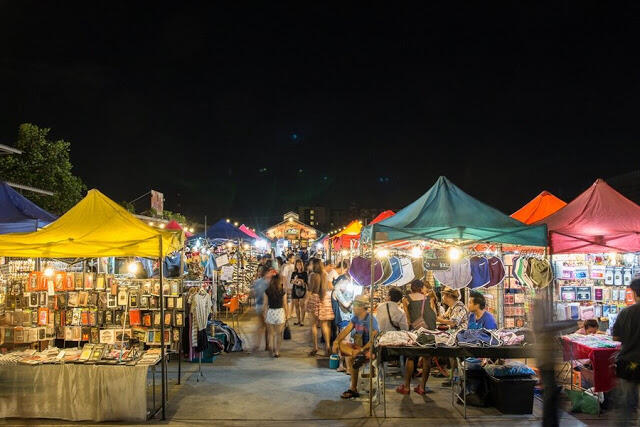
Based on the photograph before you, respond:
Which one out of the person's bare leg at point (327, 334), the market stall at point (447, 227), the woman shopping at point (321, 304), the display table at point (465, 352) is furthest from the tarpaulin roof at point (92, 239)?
the person's bare leg at point (327, 334)

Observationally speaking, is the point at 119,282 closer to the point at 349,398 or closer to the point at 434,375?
the point at 349,398

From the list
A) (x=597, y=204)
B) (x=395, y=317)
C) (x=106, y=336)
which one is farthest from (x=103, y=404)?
(x=597, y=204)

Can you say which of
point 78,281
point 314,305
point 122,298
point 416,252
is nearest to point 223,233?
point 314,305

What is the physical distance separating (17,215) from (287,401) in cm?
685

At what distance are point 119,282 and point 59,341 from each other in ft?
4.85

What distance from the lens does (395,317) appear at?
7488mm

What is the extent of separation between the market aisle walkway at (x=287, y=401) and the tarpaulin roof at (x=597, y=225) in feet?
8.41

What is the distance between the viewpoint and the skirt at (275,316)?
10102mm

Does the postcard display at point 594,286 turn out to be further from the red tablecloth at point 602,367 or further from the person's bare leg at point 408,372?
the person's bare leg at point 408,372

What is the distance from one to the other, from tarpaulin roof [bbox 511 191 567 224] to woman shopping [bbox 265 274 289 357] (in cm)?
584

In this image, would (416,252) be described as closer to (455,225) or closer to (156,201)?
(455,225)

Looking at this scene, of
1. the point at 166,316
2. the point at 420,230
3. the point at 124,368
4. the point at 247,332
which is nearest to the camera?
the point at 124,368

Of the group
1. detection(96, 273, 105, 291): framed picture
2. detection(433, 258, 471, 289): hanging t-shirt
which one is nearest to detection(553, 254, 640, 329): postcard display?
detection(433, 258, 471, 289): hanging t-shirt

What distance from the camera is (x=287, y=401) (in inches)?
282
